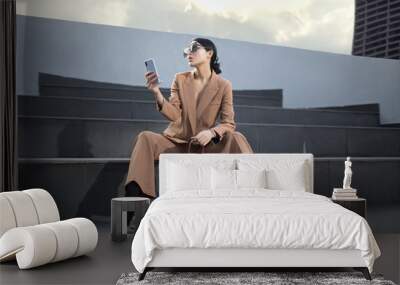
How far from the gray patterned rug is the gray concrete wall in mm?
2842

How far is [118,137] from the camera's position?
22.8 feet

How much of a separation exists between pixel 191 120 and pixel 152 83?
2.10 ft

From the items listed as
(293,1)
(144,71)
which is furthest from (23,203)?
(293,1)

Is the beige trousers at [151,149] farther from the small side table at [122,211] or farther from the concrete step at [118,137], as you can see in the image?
the small side table at [122,211]

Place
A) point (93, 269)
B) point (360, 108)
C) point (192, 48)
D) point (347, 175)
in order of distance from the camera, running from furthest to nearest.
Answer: point (360, 108) → point (192, 48) → point (347, 175) → point (93, 269)

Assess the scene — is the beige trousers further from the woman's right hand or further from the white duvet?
the white duvet

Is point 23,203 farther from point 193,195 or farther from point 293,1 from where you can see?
point 293,1

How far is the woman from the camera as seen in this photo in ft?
22.6

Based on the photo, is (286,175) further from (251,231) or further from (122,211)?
(251,231)

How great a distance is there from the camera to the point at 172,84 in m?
6.97

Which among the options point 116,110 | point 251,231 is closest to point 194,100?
point 116,110

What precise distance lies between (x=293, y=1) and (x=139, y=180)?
9.08 ft

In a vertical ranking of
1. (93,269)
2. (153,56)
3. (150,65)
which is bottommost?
(93,269)

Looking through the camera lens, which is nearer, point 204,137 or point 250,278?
point 250,278
